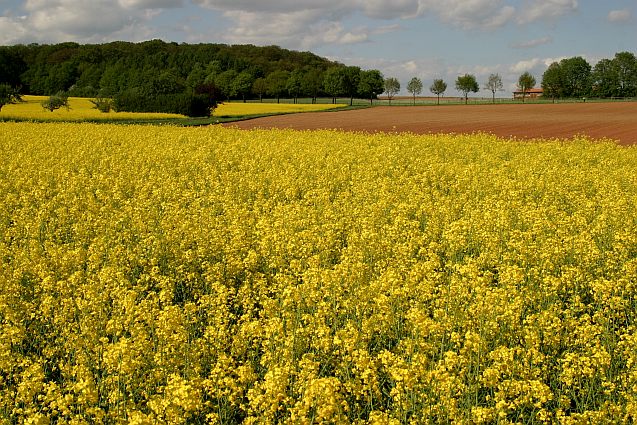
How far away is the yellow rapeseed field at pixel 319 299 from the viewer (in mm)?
4980

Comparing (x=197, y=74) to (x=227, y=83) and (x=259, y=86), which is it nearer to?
(x=227, y=83)

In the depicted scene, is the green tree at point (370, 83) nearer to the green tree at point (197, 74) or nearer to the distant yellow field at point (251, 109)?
the green tree at point (197, 74)

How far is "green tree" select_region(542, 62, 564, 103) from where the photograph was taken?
12900 centimetres

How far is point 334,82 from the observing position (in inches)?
4604

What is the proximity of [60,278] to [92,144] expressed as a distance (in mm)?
16603

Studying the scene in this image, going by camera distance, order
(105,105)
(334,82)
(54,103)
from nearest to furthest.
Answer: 1. (54,103)
2. (105,105)
3. (334,82)

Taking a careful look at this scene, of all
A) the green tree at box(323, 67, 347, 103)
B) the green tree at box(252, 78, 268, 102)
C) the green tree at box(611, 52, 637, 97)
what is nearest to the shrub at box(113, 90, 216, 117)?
the green tree at box(252, 78, 268, 102)

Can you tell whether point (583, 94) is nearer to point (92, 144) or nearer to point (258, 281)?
point (92, 144)

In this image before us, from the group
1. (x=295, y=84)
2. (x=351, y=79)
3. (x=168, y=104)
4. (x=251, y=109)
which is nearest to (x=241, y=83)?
(x=295, y=84)

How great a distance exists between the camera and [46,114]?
4888 centimetres

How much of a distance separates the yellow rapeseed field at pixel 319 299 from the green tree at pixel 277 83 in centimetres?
9753

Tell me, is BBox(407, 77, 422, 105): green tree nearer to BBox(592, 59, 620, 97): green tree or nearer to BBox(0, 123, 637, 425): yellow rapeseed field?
BBox(592, 59, 620, 97): green tree

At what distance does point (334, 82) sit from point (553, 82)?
49082 millimetres

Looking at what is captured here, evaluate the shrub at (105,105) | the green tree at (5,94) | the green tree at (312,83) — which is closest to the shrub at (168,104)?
the shrub at (105,105)
